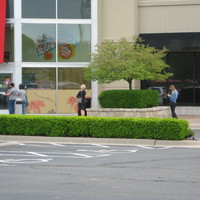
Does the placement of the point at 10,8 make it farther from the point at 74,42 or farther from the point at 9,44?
the point at 74,42

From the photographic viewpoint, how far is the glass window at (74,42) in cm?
2909

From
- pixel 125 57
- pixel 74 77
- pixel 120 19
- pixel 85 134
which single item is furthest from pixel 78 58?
pixel 85 134

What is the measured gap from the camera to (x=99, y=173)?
10789 mm

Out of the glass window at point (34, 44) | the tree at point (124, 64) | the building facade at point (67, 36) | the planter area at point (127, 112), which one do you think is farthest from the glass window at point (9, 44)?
the planter area at point (127, 112)

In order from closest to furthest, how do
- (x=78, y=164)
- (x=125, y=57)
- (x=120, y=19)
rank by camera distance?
(x=78, y=164) → (x=125, y=57) → (x=120, y=19)

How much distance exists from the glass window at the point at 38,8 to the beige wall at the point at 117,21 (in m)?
2.48

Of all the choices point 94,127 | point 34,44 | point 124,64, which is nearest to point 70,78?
point 34,44

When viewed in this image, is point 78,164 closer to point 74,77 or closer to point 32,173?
point 32,173

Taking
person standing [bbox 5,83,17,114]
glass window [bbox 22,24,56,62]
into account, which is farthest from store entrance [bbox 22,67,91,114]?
person standing [bbox 5,83,17,114]

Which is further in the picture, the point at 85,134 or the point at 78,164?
the point at 85,134

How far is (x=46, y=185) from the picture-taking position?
9.38 metres

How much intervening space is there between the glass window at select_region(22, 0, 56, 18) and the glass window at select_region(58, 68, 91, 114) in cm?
296

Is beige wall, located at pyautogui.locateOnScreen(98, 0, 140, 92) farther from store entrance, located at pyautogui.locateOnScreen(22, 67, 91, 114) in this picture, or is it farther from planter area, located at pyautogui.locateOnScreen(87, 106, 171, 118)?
planter area, located at pyautogui.locateOnScreen(87, 106, 171, 118)

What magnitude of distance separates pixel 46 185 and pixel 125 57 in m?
13.9
